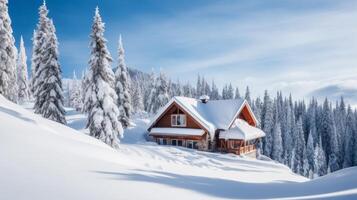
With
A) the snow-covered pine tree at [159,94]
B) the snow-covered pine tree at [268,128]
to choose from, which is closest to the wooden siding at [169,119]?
the snow-covered pine tree at [159,94]

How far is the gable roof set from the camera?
117ft

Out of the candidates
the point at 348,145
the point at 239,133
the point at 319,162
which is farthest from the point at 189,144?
the point at 348,145

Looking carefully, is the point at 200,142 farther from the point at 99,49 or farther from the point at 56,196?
the point at 56,196

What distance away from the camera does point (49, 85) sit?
31.9 metres

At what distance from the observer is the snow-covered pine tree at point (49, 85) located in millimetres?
31391

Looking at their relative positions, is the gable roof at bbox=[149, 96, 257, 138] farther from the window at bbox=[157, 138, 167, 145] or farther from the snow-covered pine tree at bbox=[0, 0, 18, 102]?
the snow-covered pine tree at bbox=[0, 0, 18, 102]

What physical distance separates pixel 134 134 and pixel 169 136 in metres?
6.21

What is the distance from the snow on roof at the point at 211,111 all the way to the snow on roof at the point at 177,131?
1.02 meters

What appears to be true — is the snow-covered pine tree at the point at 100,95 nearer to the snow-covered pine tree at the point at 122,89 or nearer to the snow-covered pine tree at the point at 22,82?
the snow-covered pine tree at the point at 122,89

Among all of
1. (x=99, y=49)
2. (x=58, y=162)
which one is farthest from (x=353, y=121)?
(x=58, y=162)

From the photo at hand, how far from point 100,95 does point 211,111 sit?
17122mm

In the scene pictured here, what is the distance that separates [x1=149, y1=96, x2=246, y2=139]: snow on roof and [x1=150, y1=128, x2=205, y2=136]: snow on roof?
1.02 metres

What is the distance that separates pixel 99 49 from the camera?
97.7 feet

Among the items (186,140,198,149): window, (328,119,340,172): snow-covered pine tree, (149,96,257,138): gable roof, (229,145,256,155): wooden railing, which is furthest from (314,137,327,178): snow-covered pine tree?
(186,140,198,149): window
